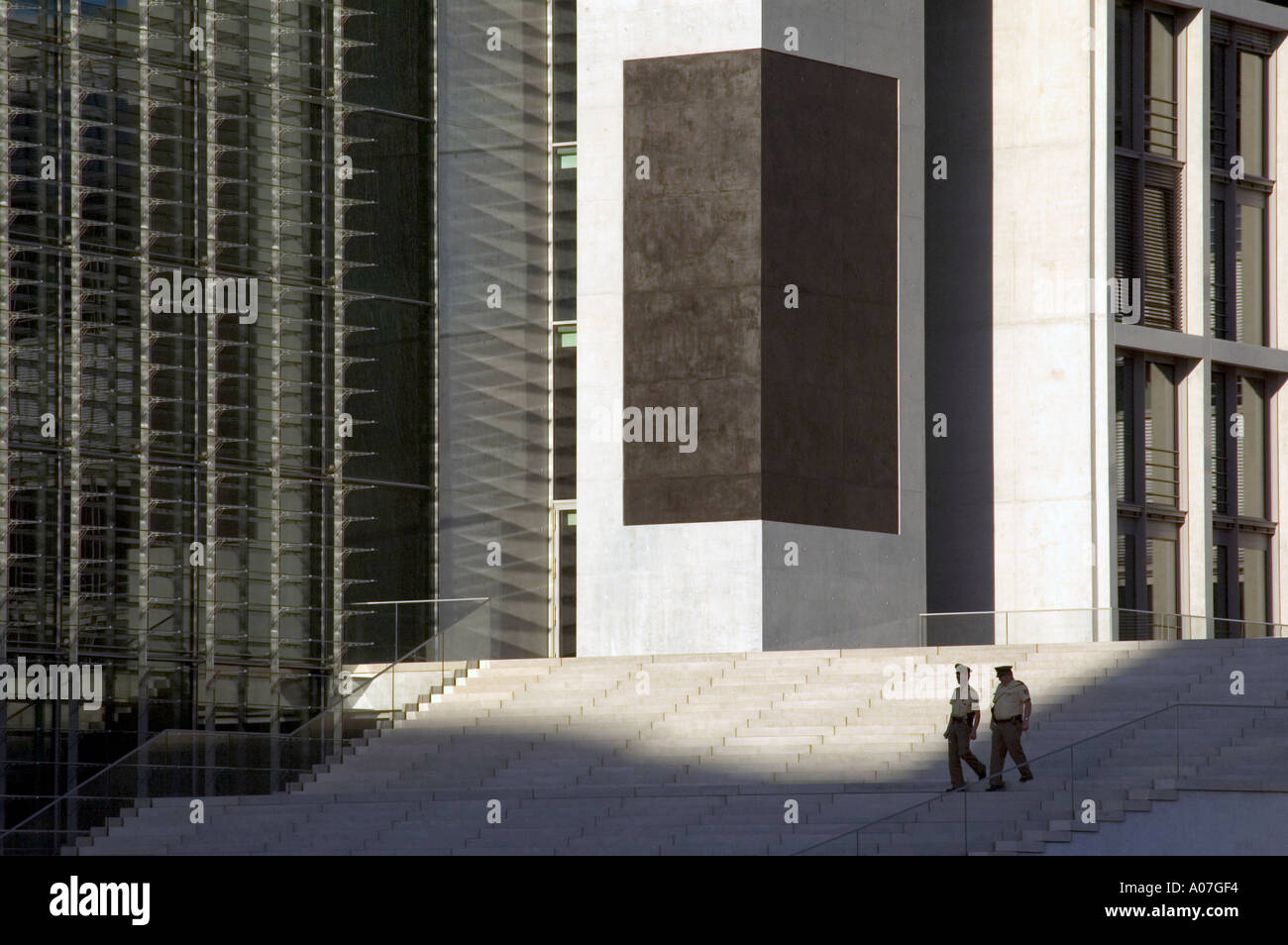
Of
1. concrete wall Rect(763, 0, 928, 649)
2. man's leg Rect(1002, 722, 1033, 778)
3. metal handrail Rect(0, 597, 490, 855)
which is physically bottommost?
metal handrail Rect(0, 597, 490, 855)

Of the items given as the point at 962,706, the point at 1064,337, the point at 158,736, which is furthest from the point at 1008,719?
the point at 1064,337

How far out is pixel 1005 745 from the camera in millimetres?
23438

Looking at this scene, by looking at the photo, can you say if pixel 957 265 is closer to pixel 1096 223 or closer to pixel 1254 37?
pixel 1096 223

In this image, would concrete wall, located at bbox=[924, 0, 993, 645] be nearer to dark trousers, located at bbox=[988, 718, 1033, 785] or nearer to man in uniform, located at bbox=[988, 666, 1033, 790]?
man in uniform, located at bbox=[988, 666, 1033, 790]

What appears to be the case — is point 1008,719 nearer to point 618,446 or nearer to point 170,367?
point 618,446

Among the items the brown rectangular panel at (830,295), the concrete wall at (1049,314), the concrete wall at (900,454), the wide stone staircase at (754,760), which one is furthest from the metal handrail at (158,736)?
the concrete wall at (1049,314)

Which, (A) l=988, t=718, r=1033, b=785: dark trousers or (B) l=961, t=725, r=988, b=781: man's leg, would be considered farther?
(B) l=961, t=725, r=988, b=781: man's leg

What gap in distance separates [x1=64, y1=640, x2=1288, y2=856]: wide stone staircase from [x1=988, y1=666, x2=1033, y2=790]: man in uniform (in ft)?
1.71

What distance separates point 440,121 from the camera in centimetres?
3941

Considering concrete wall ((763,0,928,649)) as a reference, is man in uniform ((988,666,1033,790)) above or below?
below

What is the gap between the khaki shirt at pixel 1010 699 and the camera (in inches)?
935

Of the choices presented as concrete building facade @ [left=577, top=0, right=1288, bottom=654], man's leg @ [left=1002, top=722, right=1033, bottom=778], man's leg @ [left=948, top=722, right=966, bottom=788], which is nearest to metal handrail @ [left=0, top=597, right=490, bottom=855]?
concrete building facade @ [left=577, top=0, right=1288, bottom=654]

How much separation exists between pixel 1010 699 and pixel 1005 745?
582 mm

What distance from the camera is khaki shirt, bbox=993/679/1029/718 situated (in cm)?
2375
